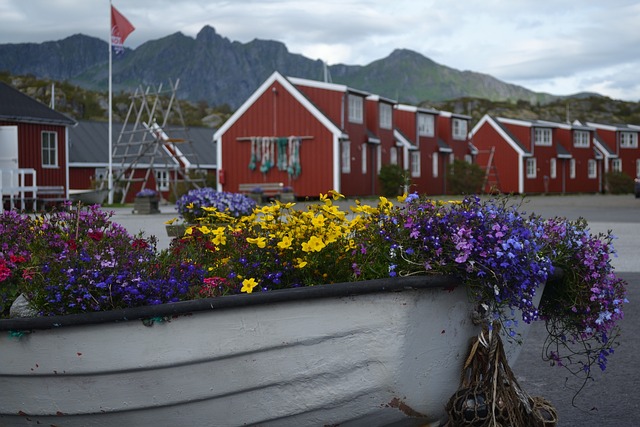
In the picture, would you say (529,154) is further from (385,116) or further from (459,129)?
(385,116)

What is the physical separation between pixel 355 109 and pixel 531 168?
21985 millimetres

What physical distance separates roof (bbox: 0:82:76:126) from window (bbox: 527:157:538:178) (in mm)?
34808

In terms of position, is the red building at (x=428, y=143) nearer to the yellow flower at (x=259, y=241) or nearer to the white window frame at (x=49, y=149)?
the white window frame at (x=49, y=149)

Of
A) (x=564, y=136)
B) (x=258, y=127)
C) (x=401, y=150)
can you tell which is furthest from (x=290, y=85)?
(x=564, y=136)

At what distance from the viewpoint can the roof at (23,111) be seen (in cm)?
3341

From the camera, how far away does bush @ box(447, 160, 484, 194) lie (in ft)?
175

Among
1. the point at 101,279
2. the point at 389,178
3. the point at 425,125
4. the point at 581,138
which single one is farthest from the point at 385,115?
the point at 101,279

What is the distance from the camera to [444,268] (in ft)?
12.8

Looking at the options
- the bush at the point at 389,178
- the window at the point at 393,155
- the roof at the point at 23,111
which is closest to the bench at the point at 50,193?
the roof at the point at 23,111

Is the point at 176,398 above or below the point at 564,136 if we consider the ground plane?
below

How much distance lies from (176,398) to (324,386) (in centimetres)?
65

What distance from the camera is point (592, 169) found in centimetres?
6812

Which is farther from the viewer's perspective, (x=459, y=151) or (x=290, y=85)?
(x=459, y=151)

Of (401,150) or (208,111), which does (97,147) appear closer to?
(401,150)
